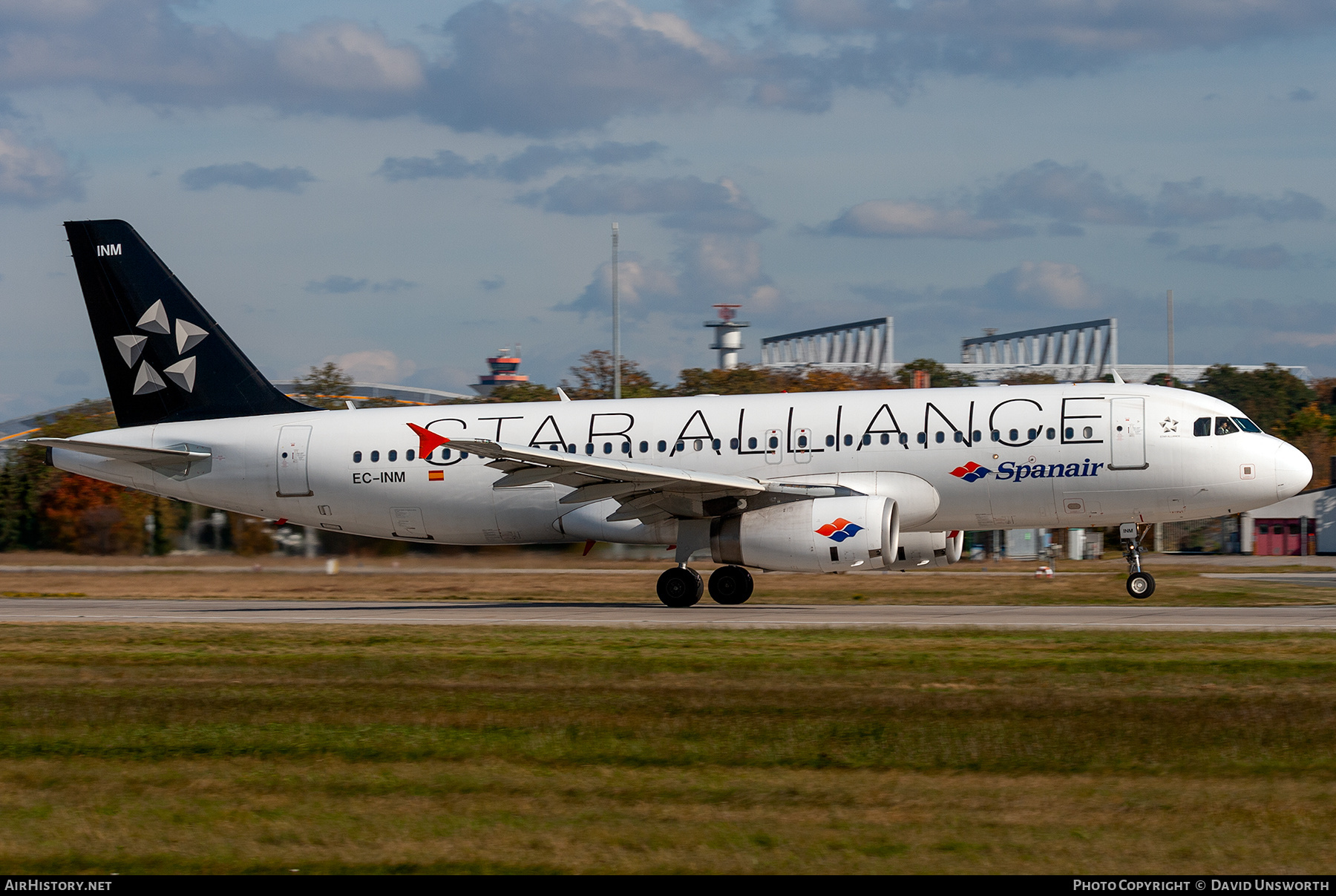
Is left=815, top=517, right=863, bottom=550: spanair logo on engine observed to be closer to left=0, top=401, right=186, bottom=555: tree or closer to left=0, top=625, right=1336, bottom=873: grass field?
left=0, top=625, right=1336, bottom=873: grass field

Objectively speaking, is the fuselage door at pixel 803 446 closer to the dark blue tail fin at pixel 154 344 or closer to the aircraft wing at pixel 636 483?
the aircraft wing at pixel 636 483

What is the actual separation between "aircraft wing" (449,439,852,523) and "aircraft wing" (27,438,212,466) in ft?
23.0

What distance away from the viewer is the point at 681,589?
24547mm

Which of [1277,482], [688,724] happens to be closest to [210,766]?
[688,724]

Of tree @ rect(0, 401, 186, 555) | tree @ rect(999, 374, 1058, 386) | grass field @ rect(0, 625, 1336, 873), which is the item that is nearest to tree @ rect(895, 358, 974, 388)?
tree @ rect(999, 374, 1058, 386)

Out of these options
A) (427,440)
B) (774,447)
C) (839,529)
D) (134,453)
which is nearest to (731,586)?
(774,447)

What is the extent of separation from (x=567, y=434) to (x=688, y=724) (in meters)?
15.3

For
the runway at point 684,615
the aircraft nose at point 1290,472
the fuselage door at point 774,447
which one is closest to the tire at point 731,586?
the runway at point 684,615

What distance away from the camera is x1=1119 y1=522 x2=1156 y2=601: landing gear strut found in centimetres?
2403

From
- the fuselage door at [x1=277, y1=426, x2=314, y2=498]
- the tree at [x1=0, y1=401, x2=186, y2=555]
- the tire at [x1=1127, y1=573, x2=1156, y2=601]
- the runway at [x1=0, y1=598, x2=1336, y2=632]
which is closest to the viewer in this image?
the runway at [x1=0, y1=598, x2=1336, y2=632]

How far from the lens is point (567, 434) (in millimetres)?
25938

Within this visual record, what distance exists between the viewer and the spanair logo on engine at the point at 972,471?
2345cm

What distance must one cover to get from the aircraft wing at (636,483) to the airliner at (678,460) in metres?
0.05
